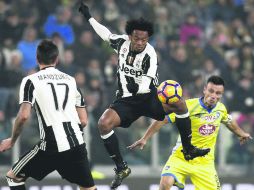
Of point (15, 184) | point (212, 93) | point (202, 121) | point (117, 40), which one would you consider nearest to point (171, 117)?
point (202, 121)

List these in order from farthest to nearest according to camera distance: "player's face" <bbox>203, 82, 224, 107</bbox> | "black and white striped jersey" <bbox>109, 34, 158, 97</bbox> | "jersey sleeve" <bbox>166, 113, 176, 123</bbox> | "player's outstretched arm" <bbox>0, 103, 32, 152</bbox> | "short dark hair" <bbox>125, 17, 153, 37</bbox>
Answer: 1. "jersey sleeve" <bbox>166, 113, 176, 123</bbox>
2. "player's face" <bbox>203, 82, 224, 107</bbox>
3. "black and white striped jersey" <bbox>109, 34, 158, 97</bbox>
4. "short dark hair" <bbox>125, 17, 153, 37</bbox>
5. "player's outstretched arm" <bbox>0, 103, 32, 152</bbox>

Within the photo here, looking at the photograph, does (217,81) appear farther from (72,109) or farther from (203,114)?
(72,109)

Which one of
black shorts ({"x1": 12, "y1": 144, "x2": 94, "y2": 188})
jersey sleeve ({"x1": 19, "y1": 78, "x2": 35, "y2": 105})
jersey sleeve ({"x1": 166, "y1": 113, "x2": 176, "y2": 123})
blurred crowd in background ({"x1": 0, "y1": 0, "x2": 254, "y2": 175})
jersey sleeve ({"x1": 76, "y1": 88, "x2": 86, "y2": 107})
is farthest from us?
blurred crowd in background ({"x1": 0, "y1": 0, "x2": 254, "y2": 175})

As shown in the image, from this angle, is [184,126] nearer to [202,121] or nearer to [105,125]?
[202,121]

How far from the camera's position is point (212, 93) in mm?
10625

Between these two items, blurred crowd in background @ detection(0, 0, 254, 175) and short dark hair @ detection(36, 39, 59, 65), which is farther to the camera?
blurred crowd in background @ detection(0, 0, 254, 175)

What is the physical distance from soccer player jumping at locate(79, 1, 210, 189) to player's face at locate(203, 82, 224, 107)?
0.47 m

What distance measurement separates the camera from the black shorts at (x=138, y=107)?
1020 cm

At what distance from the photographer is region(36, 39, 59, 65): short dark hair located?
28.7 ft

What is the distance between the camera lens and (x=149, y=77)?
1015 cm

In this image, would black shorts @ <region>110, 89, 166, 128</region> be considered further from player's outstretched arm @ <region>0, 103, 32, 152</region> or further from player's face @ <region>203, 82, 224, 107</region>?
player's outstretched arm @ <region>0, 103, 32, 152</region>

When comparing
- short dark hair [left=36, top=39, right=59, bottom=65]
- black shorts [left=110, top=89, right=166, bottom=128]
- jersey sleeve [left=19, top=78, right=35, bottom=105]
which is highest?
short dark hair [left=36, top=39, right=59, bottom=65]

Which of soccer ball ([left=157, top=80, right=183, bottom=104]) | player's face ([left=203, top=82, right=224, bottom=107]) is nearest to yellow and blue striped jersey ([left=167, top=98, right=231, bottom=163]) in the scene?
player's face ([left=203, top=82, right=224, bottom=107])

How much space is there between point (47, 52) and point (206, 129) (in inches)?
110
